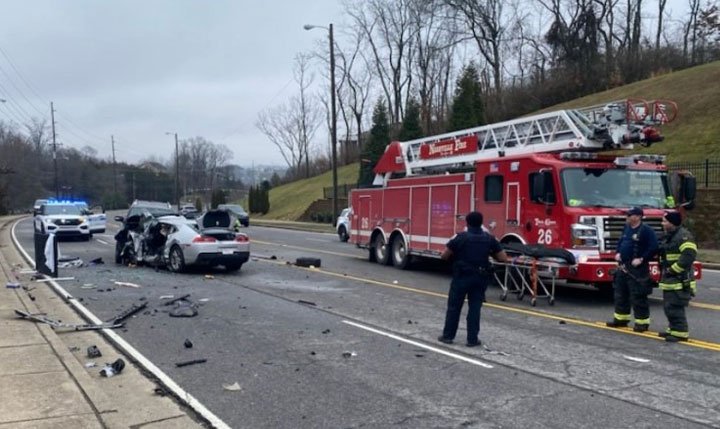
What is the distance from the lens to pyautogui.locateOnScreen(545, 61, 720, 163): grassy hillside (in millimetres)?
30859

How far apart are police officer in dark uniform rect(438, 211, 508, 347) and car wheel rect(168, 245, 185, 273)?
9.87 m

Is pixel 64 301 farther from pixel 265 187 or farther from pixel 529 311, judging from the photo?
pixel 265 187

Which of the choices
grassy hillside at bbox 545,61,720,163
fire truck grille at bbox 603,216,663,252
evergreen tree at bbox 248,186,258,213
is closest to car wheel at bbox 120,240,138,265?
fire truck grille at bbox 603,216,663,252

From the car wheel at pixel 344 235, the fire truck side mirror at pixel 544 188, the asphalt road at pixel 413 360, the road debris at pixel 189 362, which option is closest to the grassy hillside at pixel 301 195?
the car wheel at pixel 344 235

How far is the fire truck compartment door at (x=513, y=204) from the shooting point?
12703 mm

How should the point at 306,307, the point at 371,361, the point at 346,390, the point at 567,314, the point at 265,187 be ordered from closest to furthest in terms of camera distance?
1. the point at 346,390
2. the point at 371,361
3. the point at 567,314
4. the point at 306,307
5. the point at 265,187

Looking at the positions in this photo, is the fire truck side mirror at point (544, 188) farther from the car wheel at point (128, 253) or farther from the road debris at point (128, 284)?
the car wheel at point (128, 253)

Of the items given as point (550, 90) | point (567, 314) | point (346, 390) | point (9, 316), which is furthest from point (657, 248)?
point (550, 90)

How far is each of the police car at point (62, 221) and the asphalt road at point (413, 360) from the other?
51.0ft

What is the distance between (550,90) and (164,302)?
48787mm

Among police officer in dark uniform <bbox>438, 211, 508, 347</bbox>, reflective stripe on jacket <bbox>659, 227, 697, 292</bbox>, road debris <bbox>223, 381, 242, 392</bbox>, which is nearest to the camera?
road debris <bbox>223, 381, 242, 392</bbox>

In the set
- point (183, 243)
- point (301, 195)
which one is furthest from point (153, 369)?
point (301, 195)

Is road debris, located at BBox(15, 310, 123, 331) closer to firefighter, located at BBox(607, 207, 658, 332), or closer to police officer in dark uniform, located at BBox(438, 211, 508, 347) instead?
police officer in dark uniform, located at BBox(438, 211, 508, 347)

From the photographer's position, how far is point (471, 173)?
14445 mm
